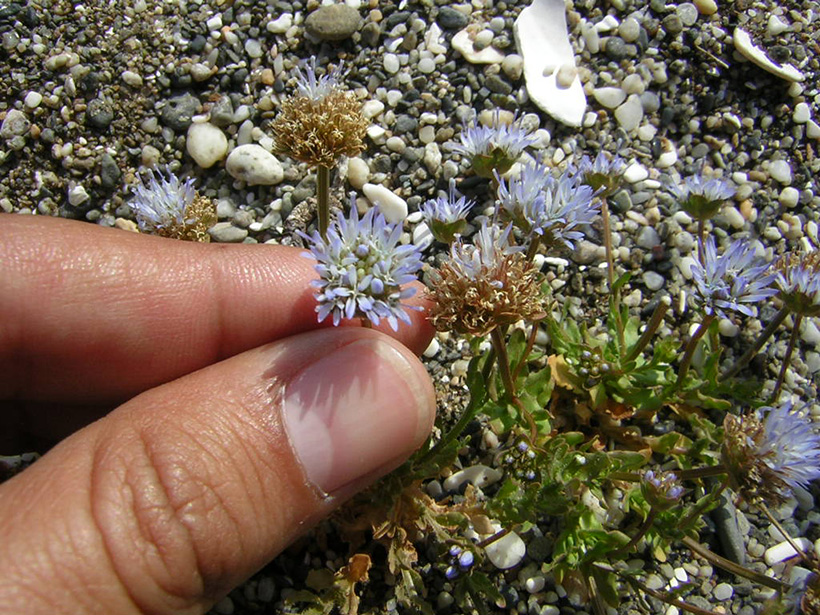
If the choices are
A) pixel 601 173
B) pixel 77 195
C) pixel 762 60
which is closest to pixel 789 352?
Result: pixel 601 173

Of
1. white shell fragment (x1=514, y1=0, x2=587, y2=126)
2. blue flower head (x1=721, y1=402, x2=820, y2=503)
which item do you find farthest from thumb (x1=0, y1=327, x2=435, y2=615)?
white shell fragment (x1=514, y1=0, x2=587, y2=126)

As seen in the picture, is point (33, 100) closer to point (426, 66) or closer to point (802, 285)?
point (426, 66)

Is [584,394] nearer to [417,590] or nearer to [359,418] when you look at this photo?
[417,590]

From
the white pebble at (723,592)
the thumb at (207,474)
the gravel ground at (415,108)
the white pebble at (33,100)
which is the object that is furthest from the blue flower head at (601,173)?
the white pebble at (33,100)

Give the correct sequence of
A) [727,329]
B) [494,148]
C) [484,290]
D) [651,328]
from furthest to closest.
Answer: [727,329] < [494,148] < [651,328] < [484,290]

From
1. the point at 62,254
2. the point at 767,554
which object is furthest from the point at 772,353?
the point at 62,254

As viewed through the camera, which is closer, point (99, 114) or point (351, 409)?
point (351, 409)

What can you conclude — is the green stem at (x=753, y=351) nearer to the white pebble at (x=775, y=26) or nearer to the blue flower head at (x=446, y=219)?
the blue flower head at (x=446, y=219)
